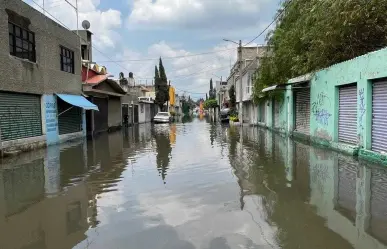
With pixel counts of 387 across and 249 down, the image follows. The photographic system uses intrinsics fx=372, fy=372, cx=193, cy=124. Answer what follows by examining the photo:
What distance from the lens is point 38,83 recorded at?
58.3ft

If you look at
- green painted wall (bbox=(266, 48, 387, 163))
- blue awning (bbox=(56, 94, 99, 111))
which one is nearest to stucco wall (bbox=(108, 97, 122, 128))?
blue awning (bbox=(56, 94, 99, 111))

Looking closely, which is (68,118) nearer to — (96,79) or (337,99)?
(96,79)

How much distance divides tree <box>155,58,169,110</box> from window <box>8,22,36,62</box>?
5295 centimetres

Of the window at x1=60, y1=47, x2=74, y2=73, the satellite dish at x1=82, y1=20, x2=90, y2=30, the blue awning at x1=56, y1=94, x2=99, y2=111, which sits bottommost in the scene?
the blue awning at x1=56, y1=94, x2=99, y2=111

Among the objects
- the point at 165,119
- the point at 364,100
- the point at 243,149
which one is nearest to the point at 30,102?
the point at 243,149

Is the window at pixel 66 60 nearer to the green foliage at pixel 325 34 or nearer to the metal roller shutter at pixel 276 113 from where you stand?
the green foliage at pixel 325 34

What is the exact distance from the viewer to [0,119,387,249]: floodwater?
16.6ft

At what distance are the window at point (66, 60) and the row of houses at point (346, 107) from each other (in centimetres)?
1273

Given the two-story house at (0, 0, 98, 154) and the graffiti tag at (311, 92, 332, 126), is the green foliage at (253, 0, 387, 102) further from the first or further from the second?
the two-story house at (0, 0, 98, 154)

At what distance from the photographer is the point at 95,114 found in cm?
2875

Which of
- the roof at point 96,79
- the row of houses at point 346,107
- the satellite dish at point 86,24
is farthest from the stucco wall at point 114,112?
the row of houses at point 346,107

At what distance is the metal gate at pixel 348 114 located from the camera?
1329 centimetres

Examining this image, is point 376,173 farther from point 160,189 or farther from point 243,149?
point 243,149

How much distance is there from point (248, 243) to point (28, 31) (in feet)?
51.5
